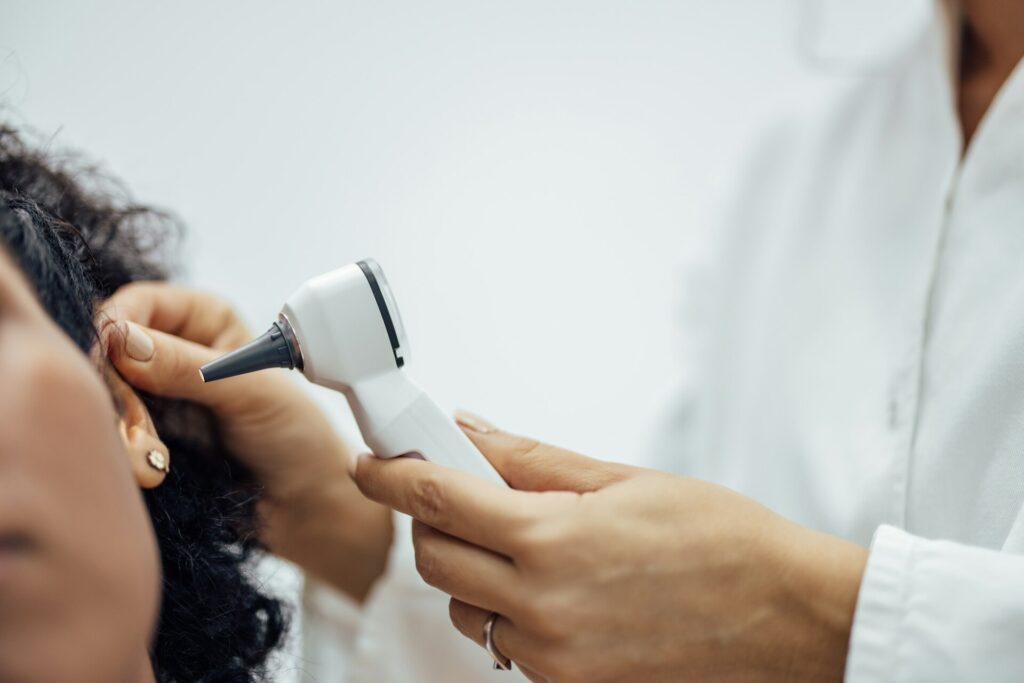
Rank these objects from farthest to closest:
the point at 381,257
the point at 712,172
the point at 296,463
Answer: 1. the point at 712,172
2. the point at 381,257
3. the point at 296,463

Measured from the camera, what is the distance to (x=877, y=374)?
0.95 meters

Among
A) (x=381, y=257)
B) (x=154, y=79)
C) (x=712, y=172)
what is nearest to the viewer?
(x=154, y=79)

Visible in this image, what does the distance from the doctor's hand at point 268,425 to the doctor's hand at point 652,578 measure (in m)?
0.25

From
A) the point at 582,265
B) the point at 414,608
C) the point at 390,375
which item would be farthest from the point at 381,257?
the point at 390,375

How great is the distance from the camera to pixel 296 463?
0.97m

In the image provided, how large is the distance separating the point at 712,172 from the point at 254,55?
734 mm

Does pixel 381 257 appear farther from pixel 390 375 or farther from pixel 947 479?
pixel 947 479

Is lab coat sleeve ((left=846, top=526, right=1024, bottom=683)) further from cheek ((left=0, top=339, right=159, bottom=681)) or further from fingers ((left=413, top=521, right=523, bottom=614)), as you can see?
cheek ((left=0, top=339, right=159, bottom=681))

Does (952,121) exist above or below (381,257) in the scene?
above

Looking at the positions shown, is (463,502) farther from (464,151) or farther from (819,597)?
(464,151)

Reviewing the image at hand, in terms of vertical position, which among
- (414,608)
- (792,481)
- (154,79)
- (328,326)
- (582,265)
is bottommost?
(414,608)

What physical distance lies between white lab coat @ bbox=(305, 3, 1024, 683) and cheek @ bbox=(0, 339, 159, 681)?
19.0 inches

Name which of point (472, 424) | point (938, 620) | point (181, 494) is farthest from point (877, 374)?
point (181, 494)

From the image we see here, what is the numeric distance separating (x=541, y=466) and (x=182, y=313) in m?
0.41
